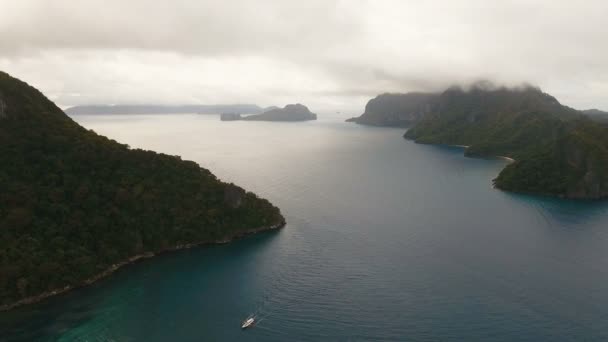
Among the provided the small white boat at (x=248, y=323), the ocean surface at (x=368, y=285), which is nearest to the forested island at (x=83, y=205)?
the ocean surface at (x=368, y=285)

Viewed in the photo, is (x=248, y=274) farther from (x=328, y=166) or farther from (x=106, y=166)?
(x=328, y=166)

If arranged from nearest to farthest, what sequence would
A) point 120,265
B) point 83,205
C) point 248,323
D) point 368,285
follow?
point 248,323
point 368,285
point 120,265
point 83,205

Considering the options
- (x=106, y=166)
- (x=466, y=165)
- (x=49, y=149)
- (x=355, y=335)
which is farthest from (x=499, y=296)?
(x=466, y=165)

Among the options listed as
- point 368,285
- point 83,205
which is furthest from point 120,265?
point 368,285

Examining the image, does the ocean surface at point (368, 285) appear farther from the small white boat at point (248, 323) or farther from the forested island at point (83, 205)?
the forested island at point (83, 205)

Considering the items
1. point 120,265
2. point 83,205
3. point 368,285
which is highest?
point 83,205

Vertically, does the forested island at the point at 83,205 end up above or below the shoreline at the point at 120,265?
above

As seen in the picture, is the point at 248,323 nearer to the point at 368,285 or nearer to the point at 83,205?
the point at 368,285

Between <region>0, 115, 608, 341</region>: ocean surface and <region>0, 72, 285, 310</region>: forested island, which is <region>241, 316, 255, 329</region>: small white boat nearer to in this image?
<region>0, 115, 608, 341</region>: ocean surface

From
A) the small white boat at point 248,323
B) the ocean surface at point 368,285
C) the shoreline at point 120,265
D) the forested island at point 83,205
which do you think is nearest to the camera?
the ocean surface at point 368,285
